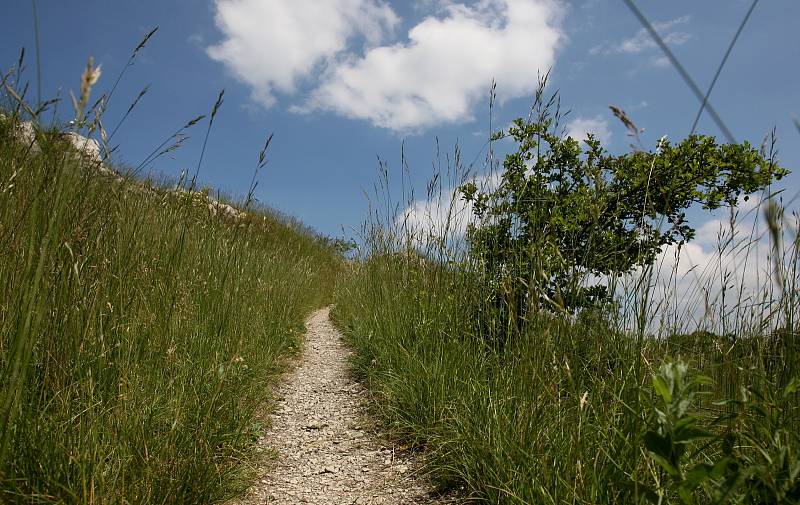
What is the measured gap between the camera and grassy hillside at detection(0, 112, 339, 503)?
1.66 metres

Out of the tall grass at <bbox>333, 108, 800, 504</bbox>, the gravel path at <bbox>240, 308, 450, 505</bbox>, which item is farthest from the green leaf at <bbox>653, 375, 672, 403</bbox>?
the gravel path at <bbox>240, 308, 450, 505</bbox>

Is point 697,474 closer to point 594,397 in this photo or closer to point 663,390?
point 663,390

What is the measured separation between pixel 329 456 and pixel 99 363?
170cm

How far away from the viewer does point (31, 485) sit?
165 cm

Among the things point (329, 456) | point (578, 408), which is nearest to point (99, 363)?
point (329, 456)

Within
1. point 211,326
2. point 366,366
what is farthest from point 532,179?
point 211,326

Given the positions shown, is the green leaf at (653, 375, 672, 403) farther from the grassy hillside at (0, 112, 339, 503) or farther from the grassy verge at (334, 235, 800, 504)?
the grassy hillside at (0, 112, 339, 503)

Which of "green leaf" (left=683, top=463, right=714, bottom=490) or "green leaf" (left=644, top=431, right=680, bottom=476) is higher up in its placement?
"green leaf" (left=644, top=431, right=680, bottom=476)

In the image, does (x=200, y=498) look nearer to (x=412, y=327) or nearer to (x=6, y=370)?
(x=6, y=370)

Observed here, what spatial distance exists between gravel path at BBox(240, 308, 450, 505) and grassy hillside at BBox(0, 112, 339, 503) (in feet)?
0.94

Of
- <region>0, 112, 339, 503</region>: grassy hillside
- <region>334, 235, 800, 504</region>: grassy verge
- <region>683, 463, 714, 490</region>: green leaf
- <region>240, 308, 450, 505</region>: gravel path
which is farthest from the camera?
<region>240, 308, 450, 505</region>: gravel path

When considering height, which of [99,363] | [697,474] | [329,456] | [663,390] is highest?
[663,390]

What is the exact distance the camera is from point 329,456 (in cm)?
321

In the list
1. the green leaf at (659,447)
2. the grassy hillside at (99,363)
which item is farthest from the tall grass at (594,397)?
the grassy hillside at (99,363)
